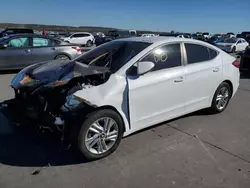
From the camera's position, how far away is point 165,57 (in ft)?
13.9

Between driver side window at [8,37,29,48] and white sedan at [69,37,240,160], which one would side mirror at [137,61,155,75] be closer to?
white sedan at [69,37,240,160]

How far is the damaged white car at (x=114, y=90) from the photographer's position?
3.36 meters

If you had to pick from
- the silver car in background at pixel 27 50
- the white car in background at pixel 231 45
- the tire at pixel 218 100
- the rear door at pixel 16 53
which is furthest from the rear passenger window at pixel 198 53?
the white car in background at pixel 231 45

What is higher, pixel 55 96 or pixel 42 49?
pixel 42 49

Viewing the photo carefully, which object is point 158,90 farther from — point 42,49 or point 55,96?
point 42,49

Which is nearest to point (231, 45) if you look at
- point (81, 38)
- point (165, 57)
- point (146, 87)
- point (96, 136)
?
point (81, 38)

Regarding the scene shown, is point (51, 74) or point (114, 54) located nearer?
point (51, 74)

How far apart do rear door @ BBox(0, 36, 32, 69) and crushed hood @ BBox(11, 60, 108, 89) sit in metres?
6.08

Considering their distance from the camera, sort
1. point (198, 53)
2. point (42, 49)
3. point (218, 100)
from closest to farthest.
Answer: point (198, 53) < point (218, 100) < point (42, 49)

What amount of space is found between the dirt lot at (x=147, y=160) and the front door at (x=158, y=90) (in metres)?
0.38

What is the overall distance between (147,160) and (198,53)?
7.42 ft

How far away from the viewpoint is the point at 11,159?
11.6ft

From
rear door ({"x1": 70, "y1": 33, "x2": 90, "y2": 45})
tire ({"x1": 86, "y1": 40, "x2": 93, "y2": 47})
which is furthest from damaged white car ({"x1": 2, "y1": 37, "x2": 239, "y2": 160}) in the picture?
tire ({"x1": 86, "y1": 40, "x2": 93, "y2": 47})

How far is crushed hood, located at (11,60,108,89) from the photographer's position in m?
3.53
